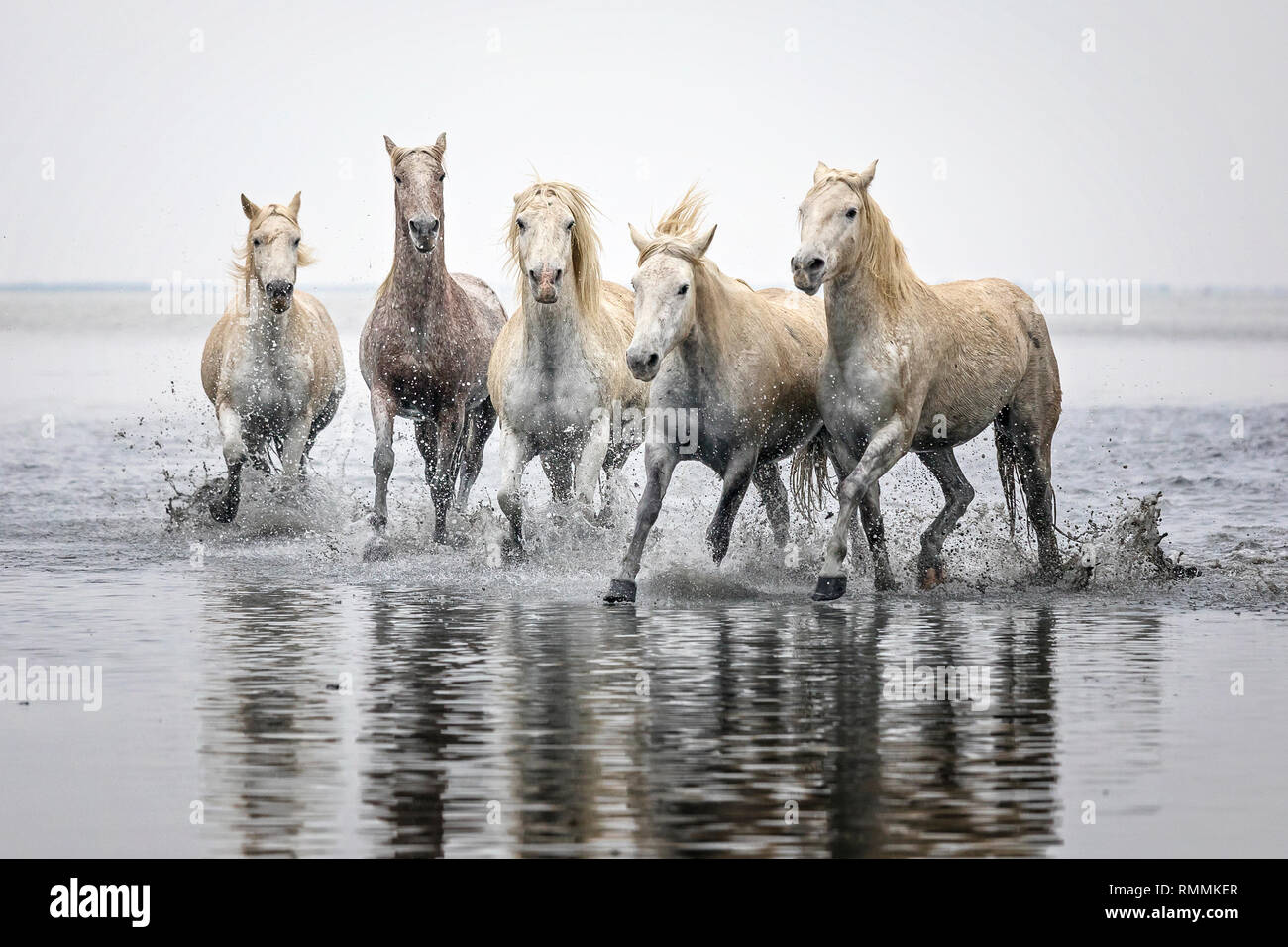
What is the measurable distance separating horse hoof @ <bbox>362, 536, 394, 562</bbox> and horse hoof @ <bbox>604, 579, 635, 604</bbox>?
2407 mm

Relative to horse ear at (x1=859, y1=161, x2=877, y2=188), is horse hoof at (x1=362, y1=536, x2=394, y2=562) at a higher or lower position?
lower

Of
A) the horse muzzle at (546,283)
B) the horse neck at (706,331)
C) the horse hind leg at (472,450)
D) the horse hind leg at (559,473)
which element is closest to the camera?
the horse neck at (706,331)

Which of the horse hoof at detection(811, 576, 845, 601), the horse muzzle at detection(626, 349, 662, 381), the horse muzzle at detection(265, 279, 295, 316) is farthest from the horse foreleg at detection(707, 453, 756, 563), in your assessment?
the horse muzzle at detection(265, 279, 295, 316)

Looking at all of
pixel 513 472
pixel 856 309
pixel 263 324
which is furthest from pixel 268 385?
pixel 856 309

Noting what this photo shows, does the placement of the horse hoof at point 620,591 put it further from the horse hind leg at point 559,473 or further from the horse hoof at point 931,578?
the horse hoof at point 931,578

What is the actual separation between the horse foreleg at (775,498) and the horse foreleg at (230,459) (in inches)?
139

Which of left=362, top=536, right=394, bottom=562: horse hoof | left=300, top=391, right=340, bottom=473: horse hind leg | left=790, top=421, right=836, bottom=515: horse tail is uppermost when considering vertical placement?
left=300, top=391, right=340, bottom=473: horse hind leg

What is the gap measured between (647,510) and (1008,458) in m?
2.85

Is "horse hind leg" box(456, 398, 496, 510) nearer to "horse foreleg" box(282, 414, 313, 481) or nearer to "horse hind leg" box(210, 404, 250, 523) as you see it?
"horse foreleg" box(282, 414, 313, 481)

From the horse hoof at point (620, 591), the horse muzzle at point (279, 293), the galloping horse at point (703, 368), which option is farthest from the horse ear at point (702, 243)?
the horse muzzle at point (279, 293)

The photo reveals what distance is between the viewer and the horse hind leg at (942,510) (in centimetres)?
1178

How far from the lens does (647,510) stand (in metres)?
10.8

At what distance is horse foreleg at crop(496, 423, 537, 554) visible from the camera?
11609 millimetres

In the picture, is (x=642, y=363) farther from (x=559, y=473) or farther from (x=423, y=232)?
(x=423, y=232)
